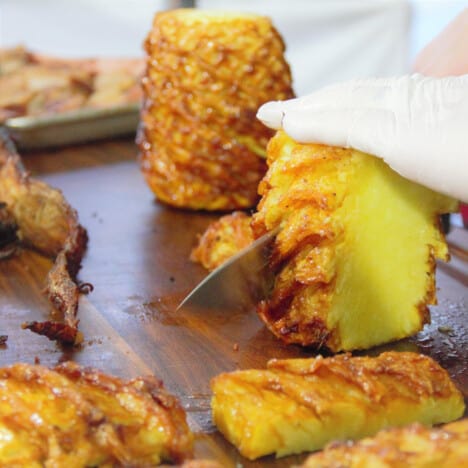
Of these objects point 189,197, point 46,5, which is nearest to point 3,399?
point 189,197

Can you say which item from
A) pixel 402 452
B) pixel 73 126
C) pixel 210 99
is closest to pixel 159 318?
pixel 210 99

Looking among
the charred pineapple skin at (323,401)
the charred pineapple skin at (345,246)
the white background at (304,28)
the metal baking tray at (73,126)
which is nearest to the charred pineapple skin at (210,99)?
the metal baking tray at (73,126)

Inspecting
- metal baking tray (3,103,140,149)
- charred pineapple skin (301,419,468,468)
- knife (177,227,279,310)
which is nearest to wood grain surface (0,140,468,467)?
knife (177,227,279,310)

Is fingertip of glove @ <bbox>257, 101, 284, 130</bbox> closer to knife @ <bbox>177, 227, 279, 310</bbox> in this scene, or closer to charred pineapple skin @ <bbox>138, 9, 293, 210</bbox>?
knife @ <bbox>177, 227, 279, 310</bbox>

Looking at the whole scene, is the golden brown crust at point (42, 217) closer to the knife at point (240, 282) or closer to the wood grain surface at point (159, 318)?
the wood grain surface at point (159, 318)

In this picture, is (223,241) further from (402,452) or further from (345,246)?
(402,452)

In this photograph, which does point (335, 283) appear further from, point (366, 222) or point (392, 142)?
point (392, 142)
